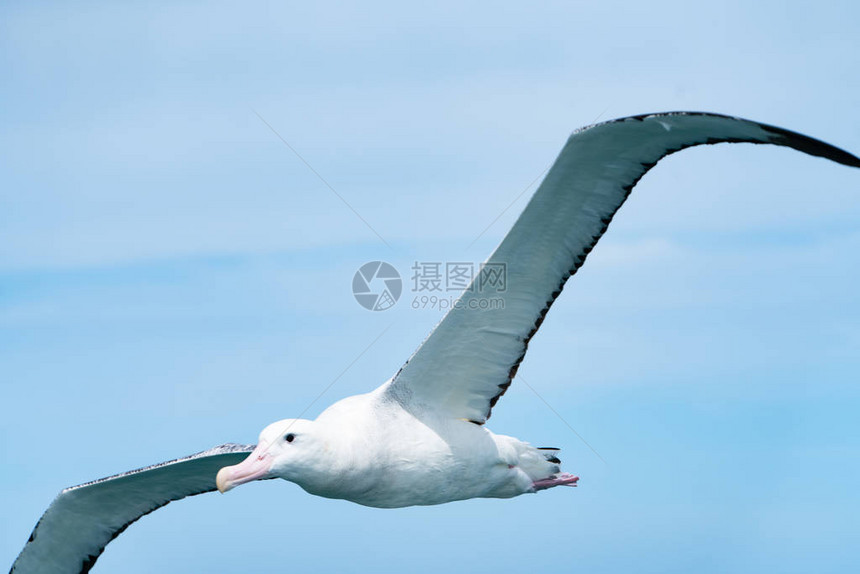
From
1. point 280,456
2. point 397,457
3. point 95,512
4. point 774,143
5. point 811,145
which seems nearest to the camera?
point 811,145

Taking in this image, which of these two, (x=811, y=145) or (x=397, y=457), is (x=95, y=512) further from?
(x=811, y=145)

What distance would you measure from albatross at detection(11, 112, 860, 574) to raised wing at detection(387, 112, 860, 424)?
0.5 inches

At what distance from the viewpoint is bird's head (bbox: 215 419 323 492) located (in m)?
9.98

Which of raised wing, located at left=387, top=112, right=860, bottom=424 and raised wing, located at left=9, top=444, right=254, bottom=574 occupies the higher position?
raised wing, located at left=387, top=112, right=860, bottom=424

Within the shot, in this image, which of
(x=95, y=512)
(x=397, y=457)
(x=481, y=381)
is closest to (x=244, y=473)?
(x=397, y=457)

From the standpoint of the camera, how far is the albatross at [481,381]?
9.71 metres

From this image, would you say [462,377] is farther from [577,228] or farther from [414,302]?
[577,228]

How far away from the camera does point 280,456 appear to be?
10062mm

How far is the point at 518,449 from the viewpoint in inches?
464

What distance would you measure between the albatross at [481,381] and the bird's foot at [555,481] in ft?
0.05

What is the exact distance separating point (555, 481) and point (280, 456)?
3.56m

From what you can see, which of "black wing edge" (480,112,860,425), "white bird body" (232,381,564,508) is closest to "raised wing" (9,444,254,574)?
"white bird body" (232,381,564,508)

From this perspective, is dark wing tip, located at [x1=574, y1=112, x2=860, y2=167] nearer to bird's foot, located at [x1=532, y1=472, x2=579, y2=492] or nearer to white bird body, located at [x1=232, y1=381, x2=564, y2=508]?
white bird body, located at [x1=232, y1=381, x2=564, y2=508]

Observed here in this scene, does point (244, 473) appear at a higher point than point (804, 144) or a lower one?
lower
